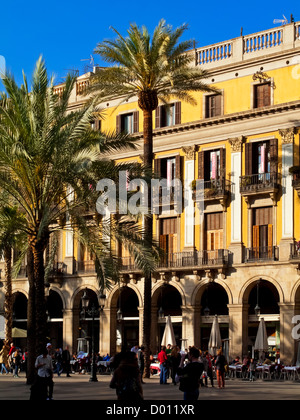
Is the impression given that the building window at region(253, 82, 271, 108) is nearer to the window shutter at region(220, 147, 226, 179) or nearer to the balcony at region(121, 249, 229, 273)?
the window shutter at region(220, 147, 226, 179)

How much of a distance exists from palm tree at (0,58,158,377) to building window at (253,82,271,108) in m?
18.6

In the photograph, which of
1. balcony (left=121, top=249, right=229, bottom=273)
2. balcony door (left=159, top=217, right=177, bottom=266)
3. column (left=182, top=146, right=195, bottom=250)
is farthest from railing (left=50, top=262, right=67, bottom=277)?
column (left=182, top=146, right=195, bottom=250)

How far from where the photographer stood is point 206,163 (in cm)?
4856

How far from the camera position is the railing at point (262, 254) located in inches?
1761

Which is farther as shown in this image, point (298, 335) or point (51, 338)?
point (51, 338)

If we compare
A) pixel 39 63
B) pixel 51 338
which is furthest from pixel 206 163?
pixel 39 63

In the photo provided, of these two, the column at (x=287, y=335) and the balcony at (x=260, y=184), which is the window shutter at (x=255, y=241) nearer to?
the balcony at (x=260, y=184)

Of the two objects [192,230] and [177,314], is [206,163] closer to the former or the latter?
[192,230]

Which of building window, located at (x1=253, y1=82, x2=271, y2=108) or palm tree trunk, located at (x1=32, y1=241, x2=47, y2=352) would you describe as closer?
palm tree trunk, located at (x1=32, y1=241, x2=47, y2=352)

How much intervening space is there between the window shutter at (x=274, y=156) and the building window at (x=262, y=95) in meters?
2.27

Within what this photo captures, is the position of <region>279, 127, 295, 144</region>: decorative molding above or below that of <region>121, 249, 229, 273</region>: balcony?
above

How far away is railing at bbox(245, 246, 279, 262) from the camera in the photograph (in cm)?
4472

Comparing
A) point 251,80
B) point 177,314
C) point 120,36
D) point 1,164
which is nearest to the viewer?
point 1,164
